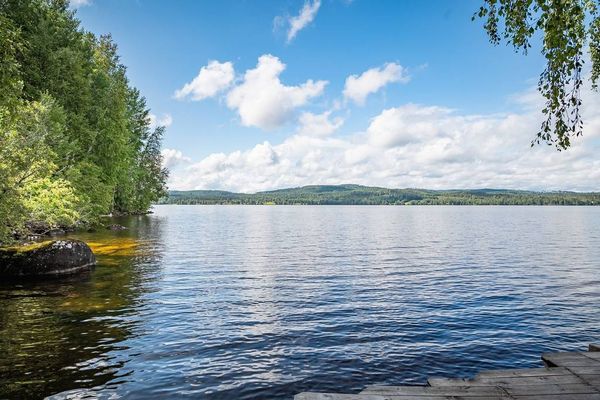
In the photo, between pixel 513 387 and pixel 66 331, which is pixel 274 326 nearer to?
pixel 66 331

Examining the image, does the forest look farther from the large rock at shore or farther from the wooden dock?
the wooden dock

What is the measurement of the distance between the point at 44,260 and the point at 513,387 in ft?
78.3

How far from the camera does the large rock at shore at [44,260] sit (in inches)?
862

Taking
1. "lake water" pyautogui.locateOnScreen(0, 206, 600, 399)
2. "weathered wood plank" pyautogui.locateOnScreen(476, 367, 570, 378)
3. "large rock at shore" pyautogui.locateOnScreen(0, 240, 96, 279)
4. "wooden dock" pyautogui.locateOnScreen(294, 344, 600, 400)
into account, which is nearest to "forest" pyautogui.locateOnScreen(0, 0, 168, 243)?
"large rock at shore" pyautogui.locateOnScreen(0, 240, 96, 279)

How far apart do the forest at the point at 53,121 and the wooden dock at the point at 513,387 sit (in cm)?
1246

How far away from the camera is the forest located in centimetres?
2067

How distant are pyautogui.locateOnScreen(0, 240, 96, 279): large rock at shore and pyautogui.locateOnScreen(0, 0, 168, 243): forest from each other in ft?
3.96

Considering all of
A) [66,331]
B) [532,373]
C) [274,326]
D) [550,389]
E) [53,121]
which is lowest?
[274,326]

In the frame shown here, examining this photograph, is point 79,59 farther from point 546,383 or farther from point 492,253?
point 546,383

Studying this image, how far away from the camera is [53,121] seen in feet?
104

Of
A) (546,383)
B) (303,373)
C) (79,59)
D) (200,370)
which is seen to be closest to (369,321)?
(303,373)

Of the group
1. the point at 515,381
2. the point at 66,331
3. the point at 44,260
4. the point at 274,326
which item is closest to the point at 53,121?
the point at 44,260

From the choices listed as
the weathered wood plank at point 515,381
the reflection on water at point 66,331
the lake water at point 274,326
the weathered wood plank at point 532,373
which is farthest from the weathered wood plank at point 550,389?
the reflection on water at point 66,331

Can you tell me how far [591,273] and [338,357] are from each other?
23.1 m
